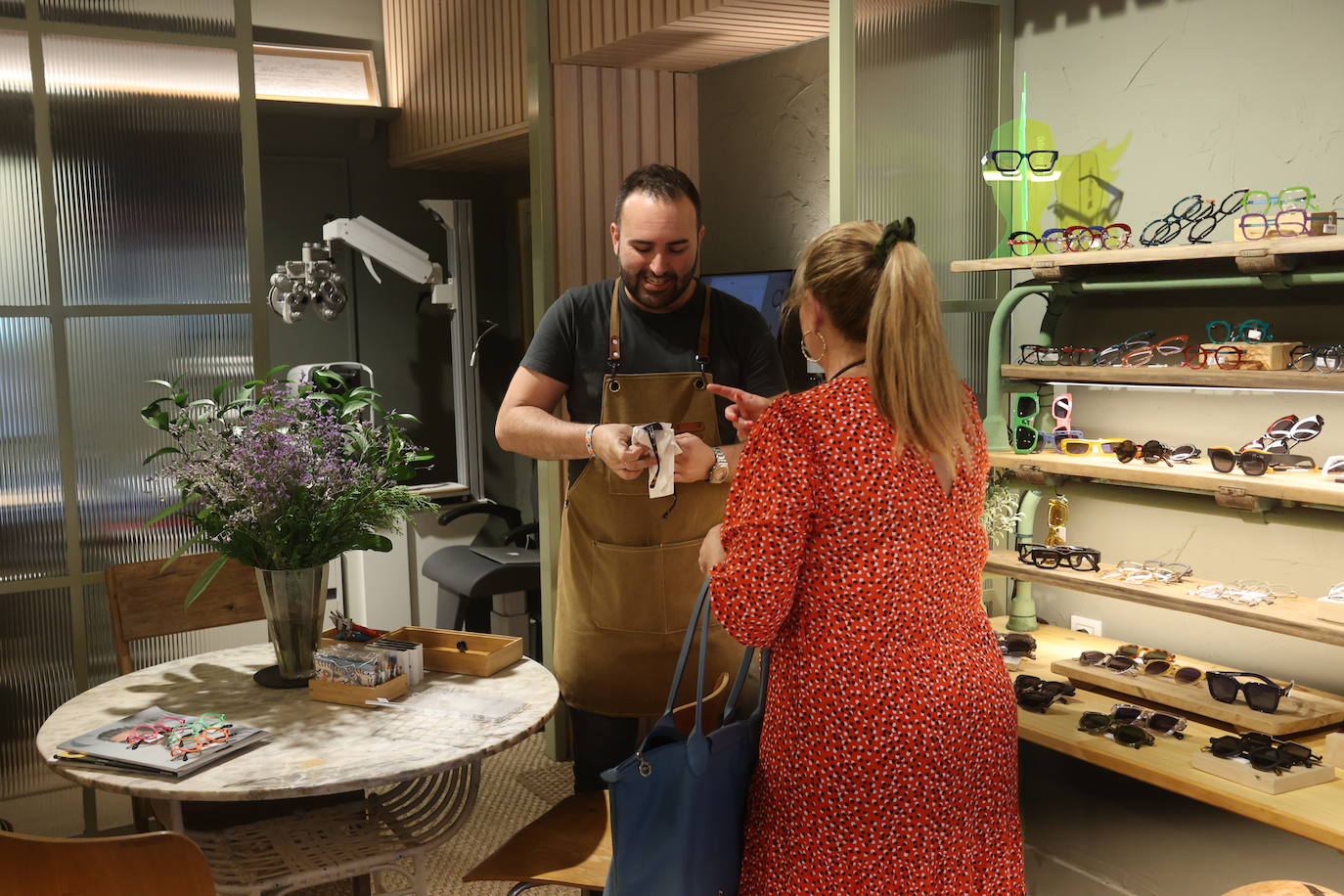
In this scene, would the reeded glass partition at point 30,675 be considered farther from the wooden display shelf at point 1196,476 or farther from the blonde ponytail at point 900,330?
the wooden display shelf at point 1196,476

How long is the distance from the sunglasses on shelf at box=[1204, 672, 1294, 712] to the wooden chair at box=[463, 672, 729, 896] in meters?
1.18

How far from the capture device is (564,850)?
2225 mm

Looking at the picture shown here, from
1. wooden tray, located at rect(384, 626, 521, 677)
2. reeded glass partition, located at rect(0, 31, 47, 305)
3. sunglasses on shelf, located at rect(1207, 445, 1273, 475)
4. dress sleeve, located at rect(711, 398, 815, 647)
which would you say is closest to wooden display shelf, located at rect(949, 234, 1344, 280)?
sunglasses on shelf, located at rect(1207, 445, 1273, 475)

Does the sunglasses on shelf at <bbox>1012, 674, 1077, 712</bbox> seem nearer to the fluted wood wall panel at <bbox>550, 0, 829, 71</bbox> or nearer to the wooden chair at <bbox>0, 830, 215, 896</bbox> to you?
the wooden chair at <bbox>0, 830, 215, 896</bbox>

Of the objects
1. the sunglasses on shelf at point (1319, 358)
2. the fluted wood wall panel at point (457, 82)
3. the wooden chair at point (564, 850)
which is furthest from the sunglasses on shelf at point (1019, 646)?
the fluted wood wall panel at point (457, 82)

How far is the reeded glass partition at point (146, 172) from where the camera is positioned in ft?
9.95

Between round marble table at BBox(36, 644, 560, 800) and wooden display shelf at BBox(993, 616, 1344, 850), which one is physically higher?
round marble table at BBox(36, 644, 560, 800)

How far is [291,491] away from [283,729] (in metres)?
0.46

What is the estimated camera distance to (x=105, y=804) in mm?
3162

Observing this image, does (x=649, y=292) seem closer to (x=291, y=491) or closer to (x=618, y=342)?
(x=618, y=342)

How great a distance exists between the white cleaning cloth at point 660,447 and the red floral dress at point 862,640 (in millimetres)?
734

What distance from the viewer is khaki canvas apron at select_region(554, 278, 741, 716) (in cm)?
280

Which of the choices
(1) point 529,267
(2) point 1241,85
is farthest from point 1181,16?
(1) point 529,267

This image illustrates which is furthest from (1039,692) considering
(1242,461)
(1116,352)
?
(1116,352)
